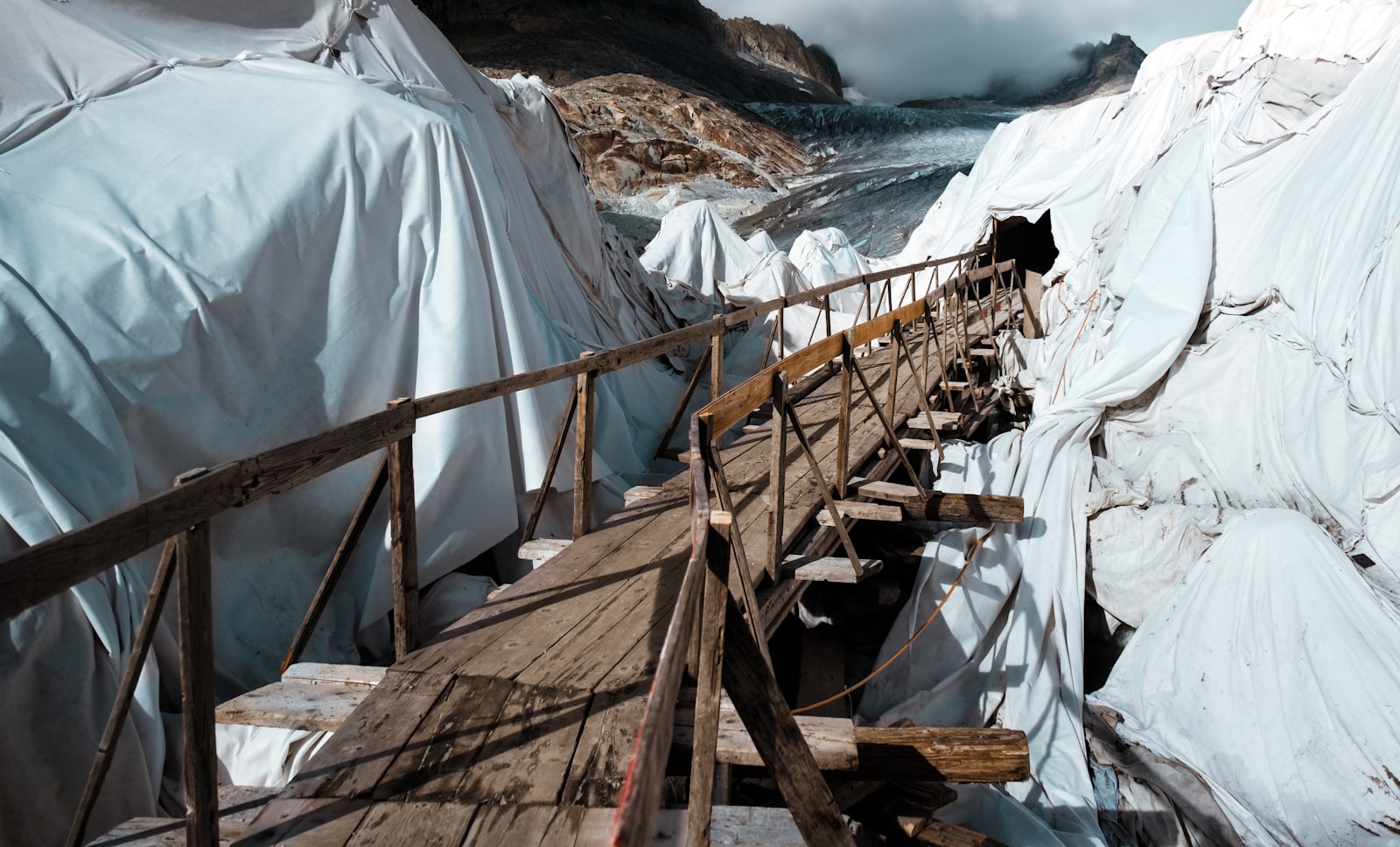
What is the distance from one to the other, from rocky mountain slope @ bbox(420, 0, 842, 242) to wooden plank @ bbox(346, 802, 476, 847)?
49.3 feet

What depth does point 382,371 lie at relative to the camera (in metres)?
4.62

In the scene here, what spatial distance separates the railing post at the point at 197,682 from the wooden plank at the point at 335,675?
0.79 m

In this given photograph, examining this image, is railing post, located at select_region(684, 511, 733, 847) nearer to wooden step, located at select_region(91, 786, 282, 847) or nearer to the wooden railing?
the wooden railing

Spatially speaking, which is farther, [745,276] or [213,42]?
[745,276]

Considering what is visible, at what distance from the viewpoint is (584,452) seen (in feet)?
13.4

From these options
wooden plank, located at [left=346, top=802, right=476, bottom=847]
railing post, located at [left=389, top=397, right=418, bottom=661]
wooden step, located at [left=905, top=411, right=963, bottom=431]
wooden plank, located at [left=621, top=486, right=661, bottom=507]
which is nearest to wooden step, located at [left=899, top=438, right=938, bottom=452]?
wooden step, located at [left=905, top=411, right=963, bottom=431]

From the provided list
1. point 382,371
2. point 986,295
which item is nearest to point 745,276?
point 986,295

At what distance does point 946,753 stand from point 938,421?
491 cm

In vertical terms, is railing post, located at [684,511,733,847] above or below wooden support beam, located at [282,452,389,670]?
above

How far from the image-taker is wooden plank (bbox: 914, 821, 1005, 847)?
3193mm

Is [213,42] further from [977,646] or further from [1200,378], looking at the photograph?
[1200,378]

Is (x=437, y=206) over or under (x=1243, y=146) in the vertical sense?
under

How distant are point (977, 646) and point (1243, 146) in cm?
614

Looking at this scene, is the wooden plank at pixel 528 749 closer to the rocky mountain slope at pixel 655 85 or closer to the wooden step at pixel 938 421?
the wooden step at pixel 938 421
